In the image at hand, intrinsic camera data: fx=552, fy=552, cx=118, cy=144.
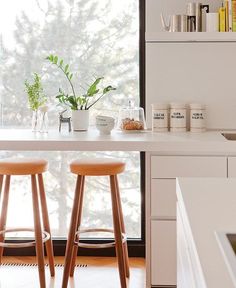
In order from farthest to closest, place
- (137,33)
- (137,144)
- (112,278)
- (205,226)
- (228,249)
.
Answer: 1. (137,33)
2. (112,278)
3. (137,144)
4. (205,226)
5. (228,249)

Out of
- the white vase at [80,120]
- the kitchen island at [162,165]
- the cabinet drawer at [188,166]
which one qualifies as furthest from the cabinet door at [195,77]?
the cabinet drawer at [188,166]

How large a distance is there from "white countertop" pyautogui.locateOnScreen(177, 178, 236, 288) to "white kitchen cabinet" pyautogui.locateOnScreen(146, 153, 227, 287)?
1.23 m

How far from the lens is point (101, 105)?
4027 millimetres

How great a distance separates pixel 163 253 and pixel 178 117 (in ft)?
3.27

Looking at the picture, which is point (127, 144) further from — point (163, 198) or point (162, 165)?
point (163, 198)

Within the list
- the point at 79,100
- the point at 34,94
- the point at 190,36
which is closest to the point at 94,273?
the point at 79,100

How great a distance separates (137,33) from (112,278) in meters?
1.74

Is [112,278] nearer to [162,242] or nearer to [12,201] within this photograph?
A: [162,242]

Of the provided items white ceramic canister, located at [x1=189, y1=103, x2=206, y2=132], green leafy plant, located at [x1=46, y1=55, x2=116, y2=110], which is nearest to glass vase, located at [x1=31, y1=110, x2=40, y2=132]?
green leafy plant, located at [x1=46, y1=55, x2=116, y2=110]

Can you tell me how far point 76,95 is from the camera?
403cm

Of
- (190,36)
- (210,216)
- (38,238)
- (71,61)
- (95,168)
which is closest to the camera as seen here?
(210,216)

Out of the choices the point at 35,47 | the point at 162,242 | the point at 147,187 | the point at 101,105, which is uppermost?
the point at 35,47

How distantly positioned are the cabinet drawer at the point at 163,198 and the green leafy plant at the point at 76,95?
858mm

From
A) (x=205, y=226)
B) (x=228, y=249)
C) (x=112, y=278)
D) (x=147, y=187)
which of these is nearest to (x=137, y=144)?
(x=147, y=187)
